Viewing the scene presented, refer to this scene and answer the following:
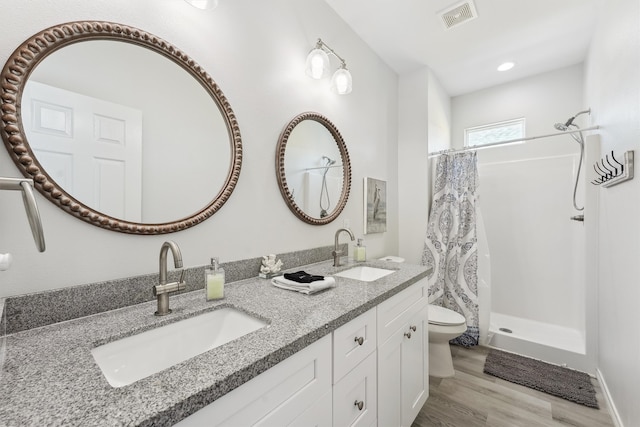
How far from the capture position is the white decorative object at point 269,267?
135 cm

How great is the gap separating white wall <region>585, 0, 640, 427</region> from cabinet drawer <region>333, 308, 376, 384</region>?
123 cm

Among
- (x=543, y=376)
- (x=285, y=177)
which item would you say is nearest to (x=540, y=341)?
(x=543, y=376)

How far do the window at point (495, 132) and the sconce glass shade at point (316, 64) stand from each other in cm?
221

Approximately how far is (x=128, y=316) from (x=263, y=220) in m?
0.71

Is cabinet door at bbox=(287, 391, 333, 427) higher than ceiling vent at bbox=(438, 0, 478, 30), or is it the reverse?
ceiling vent at bbox=(438, 0, 478, 30)

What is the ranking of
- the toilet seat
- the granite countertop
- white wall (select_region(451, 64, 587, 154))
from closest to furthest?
1. the granite countertop
2. the toilet seat
3. white wall (select_region(451, 64, 587, 154))

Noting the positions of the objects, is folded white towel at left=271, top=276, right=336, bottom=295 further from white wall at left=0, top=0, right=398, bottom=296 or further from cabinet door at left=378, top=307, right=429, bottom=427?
cabinet door at left=378, top=307, right=429, bottom=427

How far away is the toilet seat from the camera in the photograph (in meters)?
1.98

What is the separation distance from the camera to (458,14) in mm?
1970

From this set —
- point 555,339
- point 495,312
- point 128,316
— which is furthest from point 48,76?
A: point 495,312

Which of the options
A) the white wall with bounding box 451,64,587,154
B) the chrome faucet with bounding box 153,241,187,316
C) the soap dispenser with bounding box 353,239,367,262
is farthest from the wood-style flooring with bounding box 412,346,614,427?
the white wall with bounding box 451,64,587,154

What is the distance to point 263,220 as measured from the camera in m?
1.42

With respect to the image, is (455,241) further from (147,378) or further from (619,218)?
(147,378)

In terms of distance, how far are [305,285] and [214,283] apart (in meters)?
0.36
